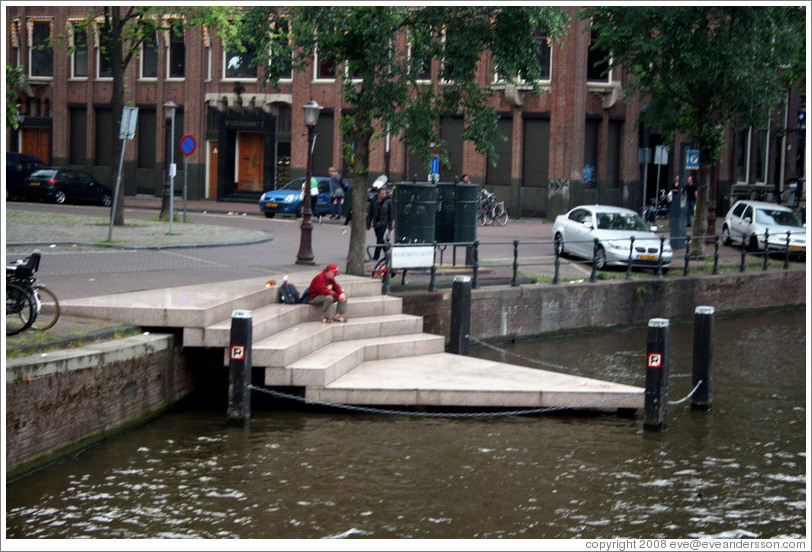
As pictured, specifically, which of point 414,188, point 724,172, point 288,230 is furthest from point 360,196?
point 724,172

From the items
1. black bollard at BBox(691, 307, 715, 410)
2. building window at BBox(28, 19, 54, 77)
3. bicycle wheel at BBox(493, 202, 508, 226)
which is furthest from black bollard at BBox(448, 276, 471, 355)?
building window at BBox(28, 19, 54, 77)

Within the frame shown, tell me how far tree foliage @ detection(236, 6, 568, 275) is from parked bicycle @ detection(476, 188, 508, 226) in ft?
58.0

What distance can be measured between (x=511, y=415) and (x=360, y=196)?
6586mm

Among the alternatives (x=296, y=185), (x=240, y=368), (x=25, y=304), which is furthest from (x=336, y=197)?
(x=25, y=304)

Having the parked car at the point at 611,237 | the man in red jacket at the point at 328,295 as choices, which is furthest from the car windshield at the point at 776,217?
the man in red jacket at the point at 328,295

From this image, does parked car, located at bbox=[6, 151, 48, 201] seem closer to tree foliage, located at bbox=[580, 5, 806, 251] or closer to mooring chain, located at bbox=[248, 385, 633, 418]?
tree foliage, located at bbox=[580, 5, 806, 251]

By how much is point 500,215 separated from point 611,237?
1208 cm

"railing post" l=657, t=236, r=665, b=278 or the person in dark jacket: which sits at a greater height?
the person in dark jacket

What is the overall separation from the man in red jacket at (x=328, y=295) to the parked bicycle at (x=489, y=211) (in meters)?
21.2

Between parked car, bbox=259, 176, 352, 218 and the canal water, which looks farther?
parked car, bbox=259, 176, 352, 218

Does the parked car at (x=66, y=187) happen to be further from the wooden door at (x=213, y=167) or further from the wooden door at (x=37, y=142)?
the wooden door at (x=37, y=142)

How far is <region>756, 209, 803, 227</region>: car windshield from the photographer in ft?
98.9

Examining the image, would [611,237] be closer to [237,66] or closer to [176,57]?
[237,66]

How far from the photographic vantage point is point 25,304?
1283 cm
